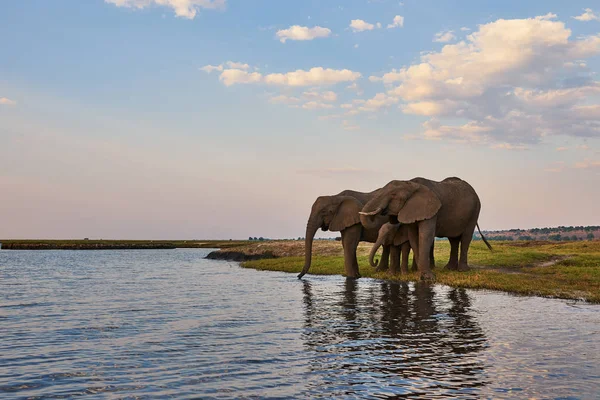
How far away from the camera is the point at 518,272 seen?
91.6ft

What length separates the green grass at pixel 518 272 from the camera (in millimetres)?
20797

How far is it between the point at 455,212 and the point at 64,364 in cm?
2190

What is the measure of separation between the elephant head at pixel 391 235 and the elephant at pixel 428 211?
Result: 1.58 feet

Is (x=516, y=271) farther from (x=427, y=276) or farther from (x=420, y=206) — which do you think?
(x=420, y=206)

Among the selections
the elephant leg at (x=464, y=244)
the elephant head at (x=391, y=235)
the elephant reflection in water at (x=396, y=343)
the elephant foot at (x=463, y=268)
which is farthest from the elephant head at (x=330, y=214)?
the elephant reflection in water at (x=396, y=343)

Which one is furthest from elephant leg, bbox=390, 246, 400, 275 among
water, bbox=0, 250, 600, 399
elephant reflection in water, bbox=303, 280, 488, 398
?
elephant reflection in water, bbox=303, 280, 488, 398

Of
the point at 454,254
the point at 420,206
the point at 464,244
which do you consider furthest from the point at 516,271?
the point at 420,206

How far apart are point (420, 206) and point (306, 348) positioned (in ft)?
52.5

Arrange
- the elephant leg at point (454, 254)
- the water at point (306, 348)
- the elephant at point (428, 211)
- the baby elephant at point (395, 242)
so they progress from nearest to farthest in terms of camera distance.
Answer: the water at point (306, 348)
the elephant at point (428, 211)
the baby elephant at point (395, 242)
the elephant leg at point (454, 254)

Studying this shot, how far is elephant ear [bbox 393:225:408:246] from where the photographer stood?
90.4 feet

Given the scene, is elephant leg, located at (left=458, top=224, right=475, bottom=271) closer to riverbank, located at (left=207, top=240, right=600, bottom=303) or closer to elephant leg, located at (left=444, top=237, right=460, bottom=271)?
elephant leg, located at (left=444, top=237, right=460, bottom=271)

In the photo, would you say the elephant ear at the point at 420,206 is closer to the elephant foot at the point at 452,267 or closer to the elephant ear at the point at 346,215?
the elephant ear at the point at 346,215

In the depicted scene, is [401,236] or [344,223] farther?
[344,223]

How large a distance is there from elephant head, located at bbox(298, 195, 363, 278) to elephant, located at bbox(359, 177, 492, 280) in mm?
1951
